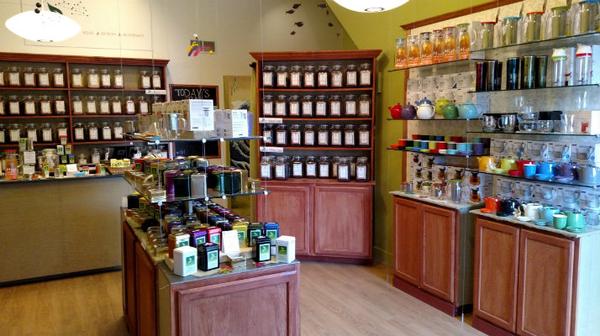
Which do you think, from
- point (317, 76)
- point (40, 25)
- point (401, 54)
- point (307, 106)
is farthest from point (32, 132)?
point (401, 54)

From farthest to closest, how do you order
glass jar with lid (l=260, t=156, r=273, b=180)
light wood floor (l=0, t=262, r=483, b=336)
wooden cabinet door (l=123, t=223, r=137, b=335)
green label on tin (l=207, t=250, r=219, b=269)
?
glass jar with lid (l=260, t=156, r=273, b=180) → light wood floor (l=0, t=262, r=483, b=336) → wooden cabinet door (l=123, t=223, r=137, b=335) → green label on tin (l=207, t=250, r=219, b=269)

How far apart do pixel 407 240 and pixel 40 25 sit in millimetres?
3613

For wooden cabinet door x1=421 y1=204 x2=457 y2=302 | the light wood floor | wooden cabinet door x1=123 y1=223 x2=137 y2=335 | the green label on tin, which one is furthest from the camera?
wooden cabinet door x1=421 y1=204 x2=457 y2=302

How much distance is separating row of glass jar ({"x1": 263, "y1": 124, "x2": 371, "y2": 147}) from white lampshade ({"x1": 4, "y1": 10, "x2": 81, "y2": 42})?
2.13 metres

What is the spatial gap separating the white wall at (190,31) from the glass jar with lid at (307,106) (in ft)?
6.91

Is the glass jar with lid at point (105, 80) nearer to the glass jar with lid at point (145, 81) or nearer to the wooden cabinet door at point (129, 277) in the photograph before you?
the glass jar with lid at point (145, 81)

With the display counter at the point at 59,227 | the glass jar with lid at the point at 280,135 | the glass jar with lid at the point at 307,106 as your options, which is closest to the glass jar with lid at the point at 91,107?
the display counter at the point at 59,227

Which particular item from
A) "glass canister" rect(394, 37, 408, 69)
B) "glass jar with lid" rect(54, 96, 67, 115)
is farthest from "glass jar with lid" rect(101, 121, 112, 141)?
"glass canister" rect(394, 37, 408, 69)

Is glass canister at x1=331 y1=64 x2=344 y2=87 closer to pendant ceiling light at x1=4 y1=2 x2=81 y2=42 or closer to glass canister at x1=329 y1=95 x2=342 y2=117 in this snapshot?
glass canister at x1=329 y1=95 x2=342 y2=117

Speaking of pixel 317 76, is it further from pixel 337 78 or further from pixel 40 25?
pixel 40 25

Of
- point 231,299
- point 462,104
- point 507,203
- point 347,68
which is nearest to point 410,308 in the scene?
point 507,203

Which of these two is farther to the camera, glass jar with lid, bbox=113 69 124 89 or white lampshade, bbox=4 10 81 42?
glass jar with lid, bbox=113 69 124 89

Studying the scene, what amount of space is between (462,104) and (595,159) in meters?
1.13

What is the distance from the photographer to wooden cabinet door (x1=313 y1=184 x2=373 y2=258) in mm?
5086
